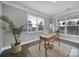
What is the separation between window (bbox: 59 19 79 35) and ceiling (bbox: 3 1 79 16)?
370 millimetres

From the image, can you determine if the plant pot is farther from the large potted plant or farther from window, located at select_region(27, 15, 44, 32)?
window, located at select_region(27, 15, 44, 32)

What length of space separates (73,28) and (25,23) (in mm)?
1608

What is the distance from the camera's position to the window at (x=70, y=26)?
193cm

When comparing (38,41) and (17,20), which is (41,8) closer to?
(17,20)

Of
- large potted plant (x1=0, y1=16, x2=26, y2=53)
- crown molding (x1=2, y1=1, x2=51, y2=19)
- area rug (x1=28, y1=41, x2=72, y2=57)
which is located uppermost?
crown molding (x1=2, y1=1, x2=51, y2=19)

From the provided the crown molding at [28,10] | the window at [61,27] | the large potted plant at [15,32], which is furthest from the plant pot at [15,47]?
the window at [61,27]

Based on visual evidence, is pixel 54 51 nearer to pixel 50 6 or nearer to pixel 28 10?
pixel 50 6

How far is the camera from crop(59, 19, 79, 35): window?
6.32 ft

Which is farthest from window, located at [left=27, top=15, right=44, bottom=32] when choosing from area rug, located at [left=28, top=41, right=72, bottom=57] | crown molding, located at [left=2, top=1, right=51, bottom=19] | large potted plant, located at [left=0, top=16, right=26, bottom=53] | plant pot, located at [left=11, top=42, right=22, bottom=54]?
plant pot, located at [left=11, top=42, right=22, bottom=54]

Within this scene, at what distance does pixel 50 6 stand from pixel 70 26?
2.95ft

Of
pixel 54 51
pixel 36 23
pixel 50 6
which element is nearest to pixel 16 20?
pixel 36 23

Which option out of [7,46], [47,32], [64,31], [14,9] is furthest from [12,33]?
[64,31]

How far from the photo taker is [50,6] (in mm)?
2178

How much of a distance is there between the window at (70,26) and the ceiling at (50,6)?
370 mm
